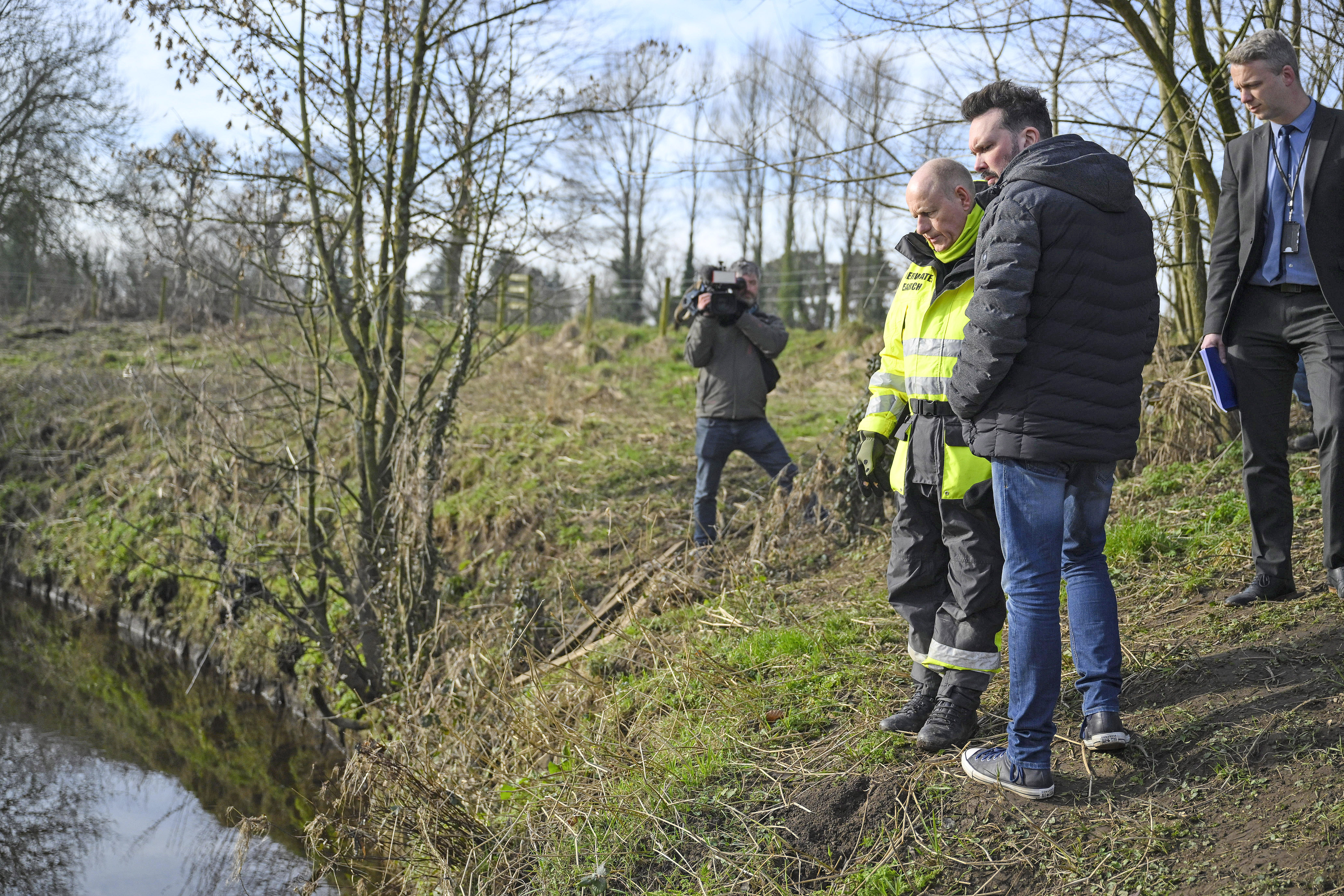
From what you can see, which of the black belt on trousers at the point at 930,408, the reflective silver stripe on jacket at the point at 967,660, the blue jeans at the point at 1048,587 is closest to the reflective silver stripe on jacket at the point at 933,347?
the black belt on trousers at the point at 930,408

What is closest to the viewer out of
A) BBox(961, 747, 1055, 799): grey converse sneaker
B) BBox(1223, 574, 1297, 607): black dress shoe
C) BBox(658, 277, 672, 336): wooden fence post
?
BBox(961, 747, 1055, 799): grey converse sneaker

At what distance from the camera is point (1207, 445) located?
5.56 metres

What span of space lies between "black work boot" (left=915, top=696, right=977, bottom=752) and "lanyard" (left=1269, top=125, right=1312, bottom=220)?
2.11 metres

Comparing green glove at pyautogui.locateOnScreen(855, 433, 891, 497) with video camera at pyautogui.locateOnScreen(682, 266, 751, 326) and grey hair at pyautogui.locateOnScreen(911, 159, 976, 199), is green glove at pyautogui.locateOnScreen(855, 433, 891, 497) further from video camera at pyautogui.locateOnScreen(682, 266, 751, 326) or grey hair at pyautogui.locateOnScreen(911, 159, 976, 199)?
video camera at pyautogui.locateOnScreen(682, 266, 751, 326)

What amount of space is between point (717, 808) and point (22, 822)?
497 centimetres

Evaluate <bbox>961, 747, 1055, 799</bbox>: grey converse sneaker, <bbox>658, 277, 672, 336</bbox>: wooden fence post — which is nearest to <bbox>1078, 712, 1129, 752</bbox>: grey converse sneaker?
<bbox>961, 747, 1055, 799</bbox>: grey converse sneaker

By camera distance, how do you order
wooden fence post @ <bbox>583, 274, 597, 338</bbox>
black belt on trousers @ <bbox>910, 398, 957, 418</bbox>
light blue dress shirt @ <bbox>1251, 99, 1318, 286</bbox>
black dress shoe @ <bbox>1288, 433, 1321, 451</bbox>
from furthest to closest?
wooden fence post @ <bbox>583, 274, 597, 338</bbox> < black dress shoe @ <bbox>1288, 433, 1321, 451</bbox> < light blue dress shirt @ <bbox>1251, 99, 1318, 286</bbox> < black belt on trousers @ <bbox>910, 398, 957, 418</bbox>

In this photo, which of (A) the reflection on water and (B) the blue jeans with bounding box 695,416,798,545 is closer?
(A) the reflection on water

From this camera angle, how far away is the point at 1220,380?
367 centimetres

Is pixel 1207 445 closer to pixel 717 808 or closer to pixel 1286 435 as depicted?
pixel 1286 435

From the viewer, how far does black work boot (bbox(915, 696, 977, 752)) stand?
10.2 feet

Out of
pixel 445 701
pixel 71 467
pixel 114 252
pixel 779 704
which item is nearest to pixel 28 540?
pixel 71 467

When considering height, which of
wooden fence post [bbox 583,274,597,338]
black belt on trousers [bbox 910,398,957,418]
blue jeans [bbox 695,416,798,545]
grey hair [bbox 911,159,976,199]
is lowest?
blue jeans [bbox 695,416,798,545]

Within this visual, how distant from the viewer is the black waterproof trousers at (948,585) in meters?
3.05
